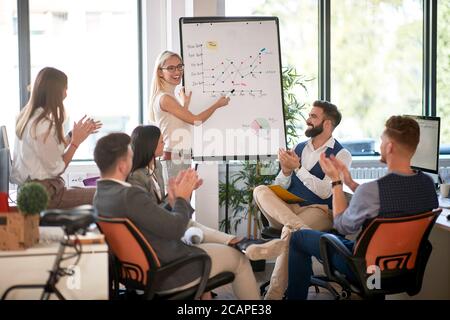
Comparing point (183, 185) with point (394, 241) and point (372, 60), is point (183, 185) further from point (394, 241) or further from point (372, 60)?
point (372, 60)

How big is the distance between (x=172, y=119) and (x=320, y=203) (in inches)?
47.4

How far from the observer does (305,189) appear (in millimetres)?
4734

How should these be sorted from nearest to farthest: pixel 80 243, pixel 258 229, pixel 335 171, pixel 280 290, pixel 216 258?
pixel 80 243 → pixel 216 258 → pixel 335 171 → pixel 280 290 → pixel 258 229

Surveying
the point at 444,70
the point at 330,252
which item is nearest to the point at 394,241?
the point at 330,252

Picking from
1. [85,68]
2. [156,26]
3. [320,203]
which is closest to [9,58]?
[85,68]

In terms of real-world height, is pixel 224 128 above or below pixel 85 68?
below

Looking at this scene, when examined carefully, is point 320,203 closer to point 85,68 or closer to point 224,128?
point 224,128

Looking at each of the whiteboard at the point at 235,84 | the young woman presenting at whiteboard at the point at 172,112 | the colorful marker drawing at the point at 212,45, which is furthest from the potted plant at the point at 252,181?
the colorful marker drawing at the point at 212,45

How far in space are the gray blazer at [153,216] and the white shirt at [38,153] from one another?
0.87 m

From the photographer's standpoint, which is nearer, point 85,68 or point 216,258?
point 216,258

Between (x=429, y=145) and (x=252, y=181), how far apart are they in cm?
162

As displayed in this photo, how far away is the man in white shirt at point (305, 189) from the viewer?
4465 mm

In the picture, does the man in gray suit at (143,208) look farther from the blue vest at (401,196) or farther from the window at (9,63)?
the window at (9,63)
